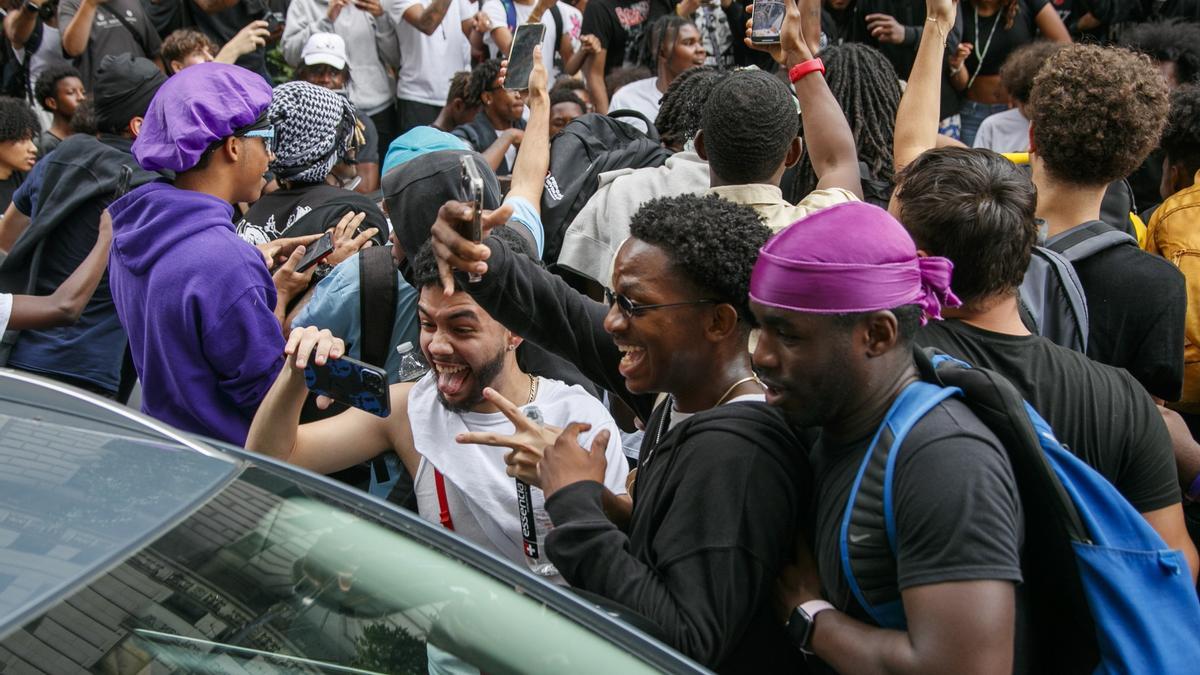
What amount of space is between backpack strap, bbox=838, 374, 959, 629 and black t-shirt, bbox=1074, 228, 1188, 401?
115 centimetres

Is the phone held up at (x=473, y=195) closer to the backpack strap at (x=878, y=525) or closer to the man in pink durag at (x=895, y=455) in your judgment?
the man in pink durag at (x=895, y=455)

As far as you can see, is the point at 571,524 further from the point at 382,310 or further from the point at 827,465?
the point at 382,310

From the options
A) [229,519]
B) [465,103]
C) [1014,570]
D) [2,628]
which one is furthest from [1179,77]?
[2,628]

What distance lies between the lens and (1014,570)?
1.72 meters

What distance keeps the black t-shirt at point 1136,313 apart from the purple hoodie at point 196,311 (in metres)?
2.18

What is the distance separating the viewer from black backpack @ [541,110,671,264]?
4328 millimetres

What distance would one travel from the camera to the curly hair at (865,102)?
404 centimetres

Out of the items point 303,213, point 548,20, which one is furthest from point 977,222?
point 548,20

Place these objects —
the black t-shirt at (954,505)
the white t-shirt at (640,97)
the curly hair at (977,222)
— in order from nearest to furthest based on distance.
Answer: the black t-shirt at (954,505) < the curly hair at (977,222) < the white t-shirt at (640,97)

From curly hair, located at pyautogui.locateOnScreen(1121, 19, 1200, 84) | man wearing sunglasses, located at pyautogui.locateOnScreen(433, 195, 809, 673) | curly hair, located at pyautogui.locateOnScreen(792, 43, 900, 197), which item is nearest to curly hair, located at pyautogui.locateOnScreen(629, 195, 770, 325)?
man wearing sunglasses, located at pyautogui.locateOnScreen(433, 195, 809, 673)

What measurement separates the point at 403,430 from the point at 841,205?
1.45 m

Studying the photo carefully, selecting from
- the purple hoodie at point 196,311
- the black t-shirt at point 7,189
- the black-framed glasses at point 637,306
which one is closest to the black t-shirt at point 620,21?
the black t-shirt at point 7,189

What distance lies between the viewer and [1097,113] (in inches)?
112

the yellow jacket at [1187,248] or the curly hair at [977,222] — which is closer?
the curly hair at [977,222]
